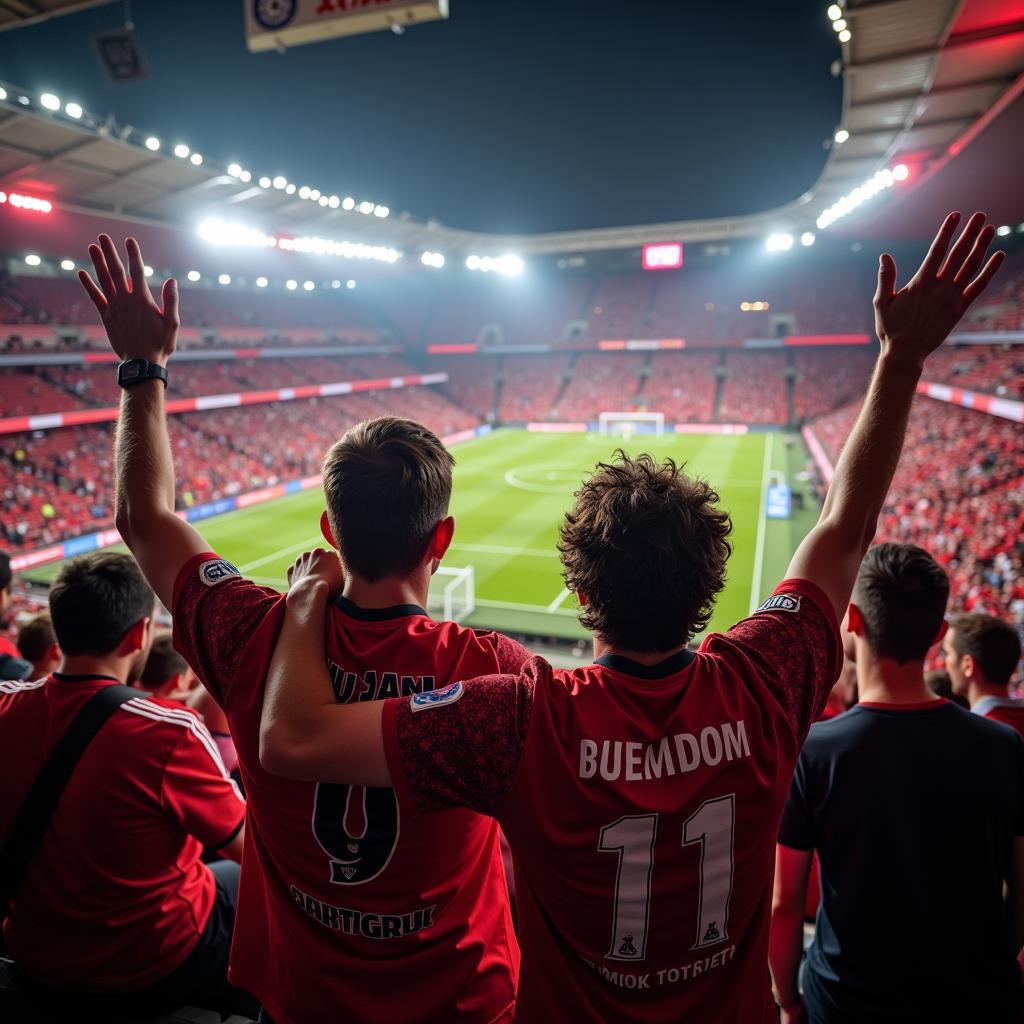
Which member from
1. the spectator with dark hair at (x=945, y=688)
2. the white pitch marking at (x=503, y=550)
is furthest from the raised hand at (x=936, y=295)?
the white pitch marking at (x=503, y=550)

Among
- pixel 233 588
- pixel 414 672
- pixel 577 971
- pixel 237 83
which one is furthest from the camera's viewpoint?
pixel 237 83

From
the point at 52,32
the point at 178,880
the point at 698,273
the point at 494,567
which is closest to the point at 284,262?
the point at 52,32

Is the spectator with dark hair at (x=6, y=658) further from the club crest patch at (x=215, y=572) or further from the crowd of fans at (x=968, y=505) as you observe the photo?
the crowd of fans at (x=968, y=505)

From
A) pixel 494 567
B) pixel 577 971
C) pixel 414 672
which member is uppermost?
pixel 414 672

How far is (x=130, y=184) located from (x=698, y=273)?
43.7 m

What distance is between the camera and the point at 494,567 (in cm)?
1947

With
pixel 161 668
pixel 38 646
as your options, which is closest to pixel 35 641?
pixel 38 646

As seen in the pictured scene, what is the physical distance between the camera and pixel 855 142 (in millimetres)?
21719

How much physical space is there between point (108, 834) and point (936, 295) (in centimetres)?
293

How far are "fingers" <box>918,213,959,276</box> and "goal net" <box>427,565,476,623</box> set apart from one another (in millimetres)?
13690

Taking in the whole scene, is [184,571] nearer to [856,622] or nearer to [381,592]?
[381,592]

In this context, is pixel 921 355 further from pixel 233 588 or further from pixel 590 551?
pixel 233 588

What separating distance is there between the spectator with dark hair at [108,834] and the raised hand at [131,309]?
876mm

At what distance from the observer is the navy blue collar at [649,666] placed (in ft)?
4.62
